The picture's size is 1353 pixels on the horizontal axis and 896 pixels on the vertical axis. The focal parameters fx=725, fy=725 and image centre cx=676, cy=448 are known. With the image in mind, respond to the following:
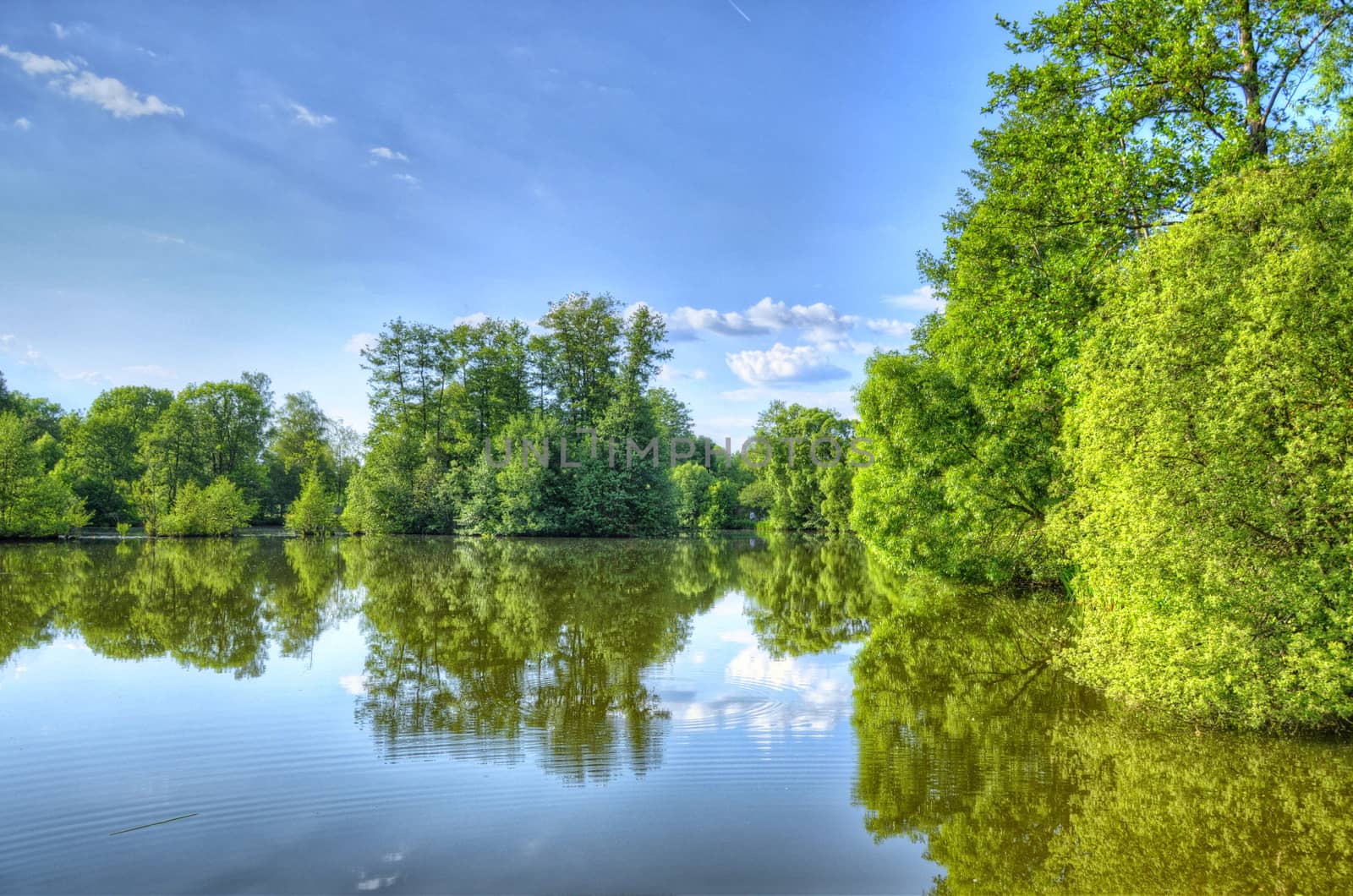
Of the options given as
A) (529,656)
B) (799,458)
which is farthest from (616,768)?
(799,458)

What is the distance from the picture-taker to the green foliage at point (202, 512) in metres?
45.1

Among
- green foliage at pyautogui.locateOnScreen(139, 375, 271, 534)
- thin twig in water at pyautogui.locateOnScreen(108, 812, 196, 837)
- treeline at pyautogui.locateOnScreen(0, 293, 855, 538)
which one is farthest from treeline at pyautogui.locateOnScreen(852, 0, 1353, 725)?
green foliage at pyautogui.locateOnScreen(139, 375, 271, 534)

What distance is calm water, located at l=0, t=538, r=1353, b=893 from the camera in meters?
5.00

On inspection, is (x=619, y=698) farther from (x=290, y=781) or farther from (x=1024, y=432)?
(x=1024, y=432)

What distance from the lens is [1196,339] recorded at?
25.0 ft

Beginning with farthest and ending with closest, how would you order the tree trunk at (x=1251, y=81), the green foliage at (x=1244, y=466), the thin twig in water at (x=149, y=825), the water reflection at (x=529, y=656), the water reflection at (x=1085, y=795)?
1. the tree trunk at (x=1251, y=81)
2. the water reflection at (x=529, y=656)
3. the green foliage at (x=1244, y=466)
4. the thin twig in water at (x=149, y=825)
5. the water reflection at (x=1085, y=795)

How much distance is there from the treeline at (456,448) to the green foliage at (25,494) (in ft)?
4.88

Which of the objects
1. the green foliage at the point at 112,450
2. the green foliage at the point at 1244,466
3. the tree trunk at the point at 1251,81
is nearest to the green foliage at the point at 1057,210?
the tree trunk at the point at 1251,81

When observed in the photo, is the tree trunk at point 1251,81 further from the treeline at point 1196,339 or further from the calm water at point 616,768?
the calm water at point 616,768

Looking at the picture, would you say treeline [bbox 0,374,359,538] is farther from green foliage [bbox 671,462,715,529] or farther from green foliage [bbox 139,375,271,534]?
green foliage [bbox 671,462,715,529]

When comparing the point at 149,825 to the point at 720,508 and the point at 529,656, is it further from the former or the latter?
the point at 720,508

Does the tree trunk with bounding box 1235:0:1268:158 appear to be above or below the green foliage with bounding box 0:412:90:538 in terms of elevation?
above

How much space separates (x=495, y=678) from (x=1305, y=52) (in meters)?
15.2

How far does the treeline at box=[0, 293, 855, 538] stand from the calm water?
34948 millimetres
